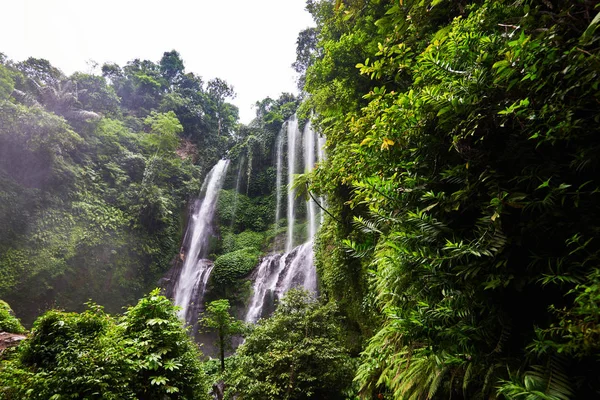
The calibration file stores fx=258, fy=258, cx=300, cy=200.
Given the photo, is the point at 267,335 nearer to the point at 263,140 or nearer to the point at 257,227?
the point at 257,227

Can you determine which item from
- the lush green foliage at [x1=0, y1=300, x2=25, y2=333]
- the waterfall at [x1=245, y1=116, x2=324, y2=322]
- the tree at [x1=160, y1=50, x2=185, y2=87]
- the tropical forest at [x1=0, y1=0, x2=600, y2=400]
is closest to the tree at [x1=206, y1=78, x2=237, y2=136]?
the tree at [x1=160, y1=50, x2=185, y2=87]

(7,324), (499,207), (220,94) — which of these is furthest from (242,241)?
(220,94)

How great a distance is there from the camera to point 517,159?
61.6 inches

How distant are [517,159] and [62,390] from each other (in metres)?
4.09

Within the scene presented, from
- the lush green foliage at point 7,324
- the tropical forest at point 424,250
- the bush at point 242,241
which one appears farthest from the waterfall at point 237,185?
the lush green foliage at point 7,324

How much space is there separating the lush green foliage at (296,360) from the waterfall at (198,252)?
8.22 m

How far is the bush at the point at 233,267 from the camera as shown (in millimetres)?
14125

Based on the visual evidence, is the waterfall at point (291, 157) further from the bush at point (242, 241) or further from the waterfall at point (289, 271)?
the bush at point (242, 241)

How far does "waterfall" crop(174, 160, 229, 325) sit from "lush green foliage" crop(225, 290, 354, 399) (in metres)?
8.22

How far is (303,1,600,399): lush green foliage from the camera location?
122 cm

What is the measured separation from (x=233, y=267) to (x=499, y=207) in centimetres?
1440

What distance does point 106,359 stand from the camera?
103 inches

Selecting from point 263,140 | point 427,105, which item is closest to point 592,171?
point 427,105

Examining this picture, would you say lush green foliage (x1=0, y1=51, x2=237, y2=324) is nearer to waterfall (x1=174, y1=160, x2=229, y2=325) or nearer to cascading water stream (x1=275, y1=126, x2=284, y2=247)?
waterfall (x1=174, y1=160, x2=229, y2=325)
